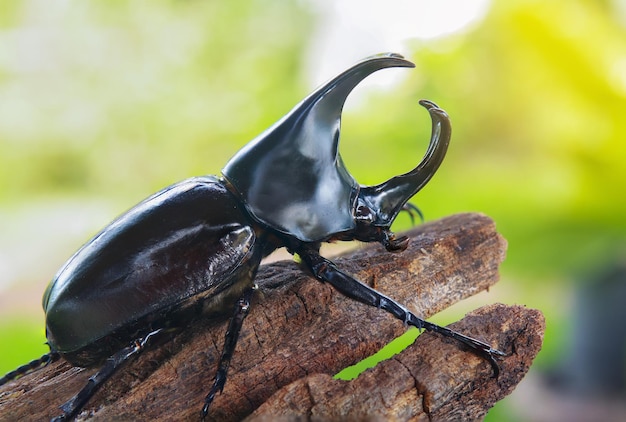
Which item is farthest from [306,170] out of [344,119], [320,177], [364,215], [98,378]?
[344,119]

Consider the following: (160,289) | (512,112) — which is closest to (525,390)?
(512,112)

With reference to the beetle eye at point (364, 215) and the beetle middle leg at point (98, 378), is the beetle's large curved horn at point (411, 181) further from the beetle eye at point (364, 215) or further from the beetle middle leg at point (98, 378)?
the beetle middle leg at point (98, 378)

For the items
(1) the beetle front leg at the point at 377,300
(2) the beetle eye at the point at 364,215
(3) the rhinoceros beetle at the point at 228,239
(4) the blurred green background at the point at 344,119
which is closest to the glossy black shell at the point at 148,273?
(3) the rhinoceros beetle at the point at 228,239

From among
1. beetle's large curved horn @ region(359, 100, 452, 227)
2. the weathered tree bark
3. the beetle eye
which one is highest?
beetle's large curved horn @ region(359, 100, 452, 227)

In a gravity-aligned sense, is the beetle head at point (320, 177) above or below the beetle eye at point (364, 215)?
above

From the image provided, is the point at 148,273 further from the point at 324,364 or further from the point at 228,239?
the point at 324,364

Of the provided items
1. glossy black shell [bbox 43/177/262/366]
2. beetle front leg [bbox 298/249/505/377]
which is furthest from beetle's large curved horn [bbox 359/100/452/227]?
glossy black shell [bbox 43/177/262/366]

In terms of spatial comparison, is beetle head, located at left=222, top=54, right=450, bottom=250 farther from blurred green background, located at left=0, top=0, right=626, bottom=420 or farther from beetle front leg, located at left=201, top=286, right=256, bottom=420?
blurred green background, located at left=0, top=0, right=626, bottom=420
